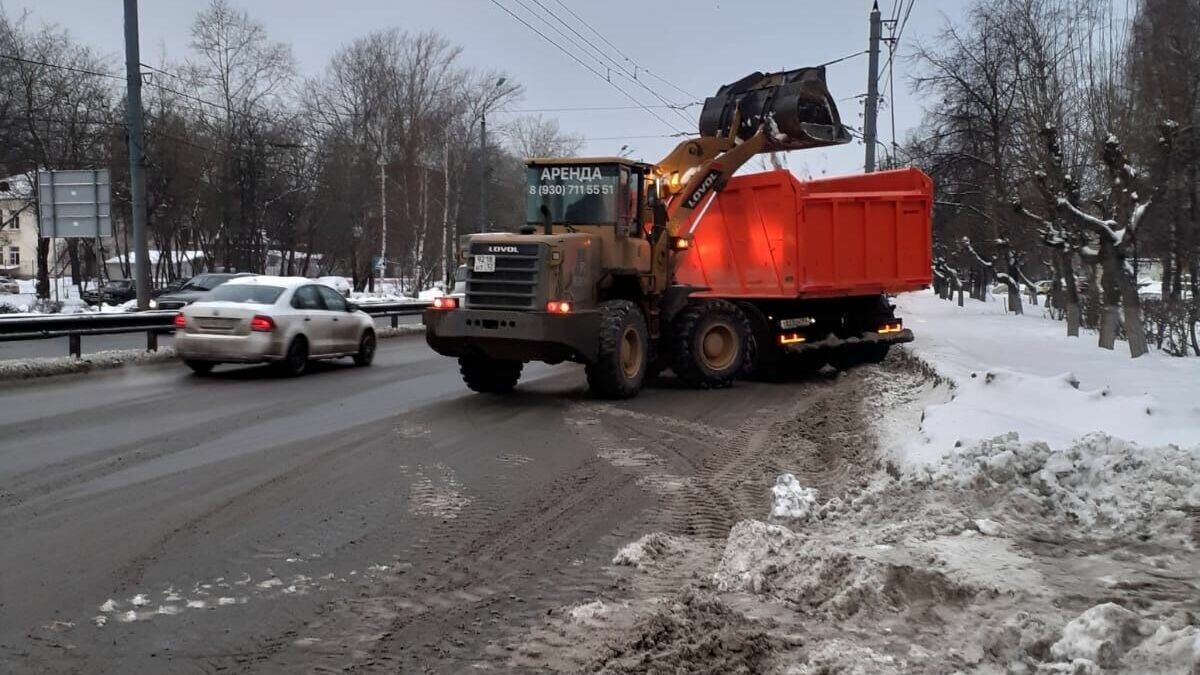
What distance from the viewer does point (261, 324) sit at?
49.3 feet

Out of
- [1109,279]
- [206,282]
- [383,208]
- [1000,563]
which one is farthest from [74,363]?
[383,208]

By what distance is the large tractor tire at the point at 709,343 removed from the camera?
14027mm

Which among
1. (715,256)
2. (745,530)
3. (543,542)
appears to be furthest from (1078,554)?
(715,256)

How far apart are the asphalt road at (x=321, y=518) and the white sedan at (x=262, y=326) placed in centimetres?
217

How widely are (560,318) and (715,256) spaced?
4.41 m

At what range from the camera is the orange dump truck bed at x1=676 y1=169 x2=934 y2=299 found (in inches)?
587

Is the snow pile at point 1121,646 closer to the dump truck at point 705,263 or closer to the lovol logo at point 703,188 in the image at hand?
the dump truck at point 705,263

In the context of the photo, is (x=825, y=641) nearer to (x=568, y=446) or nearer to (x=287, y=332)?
(x=568, y=446)

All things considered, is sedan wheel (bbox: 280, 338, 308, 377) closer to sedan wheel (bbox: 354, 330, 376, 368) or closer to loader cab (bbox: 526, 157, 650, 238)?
sedan wheel (bbox: 354, 330, 376, 368)

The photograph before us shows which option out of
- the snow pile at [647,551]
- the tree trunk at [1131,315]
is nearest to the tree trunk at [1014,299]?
the tree trunk at [1131,315]

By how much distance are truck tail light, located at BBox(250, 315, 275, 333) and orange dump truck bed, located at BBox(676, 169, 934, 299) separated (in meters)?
6.27

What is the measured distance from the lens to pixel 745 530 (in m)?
6.04

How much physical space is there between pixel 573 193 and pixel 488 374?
9.04 feet

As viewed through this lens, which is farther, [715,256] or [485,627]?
[715,256]
